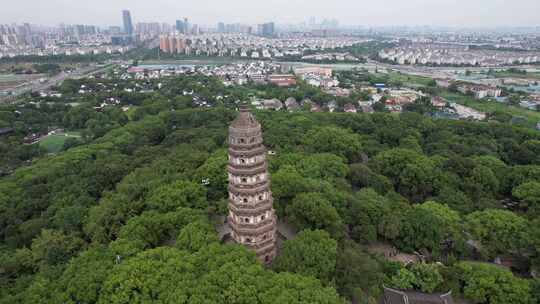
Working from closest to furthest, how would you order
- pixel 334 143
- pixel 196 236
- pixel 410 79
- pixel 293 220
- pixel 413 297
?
pixel 413 297, pixel 196 236, pixel 293 220, pixel 334 143, pixel 410 79

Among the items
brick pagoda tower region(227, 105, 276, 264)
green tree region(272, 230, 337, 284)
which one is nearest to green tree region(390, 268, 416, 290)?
green tree region(272, 230, 337, 284)

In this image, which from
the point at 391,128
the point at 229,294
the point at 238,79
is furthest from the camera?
the point at 238,79

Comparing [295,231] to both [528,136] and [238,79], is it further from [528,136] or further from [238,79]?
[238,79]

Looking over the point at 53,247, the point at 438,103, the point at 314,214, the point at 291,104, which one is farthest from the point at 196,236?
the point at 438,103

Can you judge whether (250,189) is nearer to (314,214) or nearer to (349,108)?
(314,214)

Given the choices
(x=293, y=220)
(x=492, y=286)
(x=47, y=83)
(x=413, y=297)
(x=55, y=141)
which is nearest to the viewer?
(x=492, y=286)

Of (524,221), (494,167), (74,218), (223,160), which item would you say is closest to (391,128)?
(494,167)
